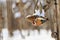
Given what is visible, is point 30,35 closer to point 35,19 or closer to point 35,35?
point 35,35

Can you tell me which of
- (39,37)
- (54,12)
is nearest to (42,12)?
(54,12)

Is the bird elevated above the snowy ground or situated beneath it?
elevated above

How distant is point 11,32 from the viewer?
51.5 inches

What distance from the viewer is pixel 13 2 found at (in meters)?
1.32

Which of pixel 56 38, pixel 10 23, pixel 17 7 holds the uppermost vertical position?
pixel 17 7

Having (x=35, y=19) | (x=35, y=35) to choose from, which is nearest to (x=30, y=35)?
(x=35, y=35)

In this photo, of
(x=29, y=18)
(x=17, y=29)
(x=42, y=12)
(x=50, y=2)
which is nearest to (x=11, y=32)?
(x=17, y=29)

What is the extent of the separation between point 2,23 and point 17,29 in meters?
0.14

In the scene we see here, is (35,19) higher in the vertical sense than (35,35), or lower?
higher

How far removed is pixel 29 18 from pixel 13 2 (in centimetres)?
20

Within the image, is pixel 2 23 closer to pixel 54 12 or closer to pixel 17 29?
pixel 17 29

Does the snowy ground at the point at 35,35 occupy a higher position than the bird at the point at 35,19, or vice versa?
the bird at the point at 35,19

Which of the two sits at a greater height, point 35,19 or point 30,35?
point 35,19

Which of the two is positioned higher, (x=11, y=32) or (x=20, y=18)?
(x=20, y=18)
